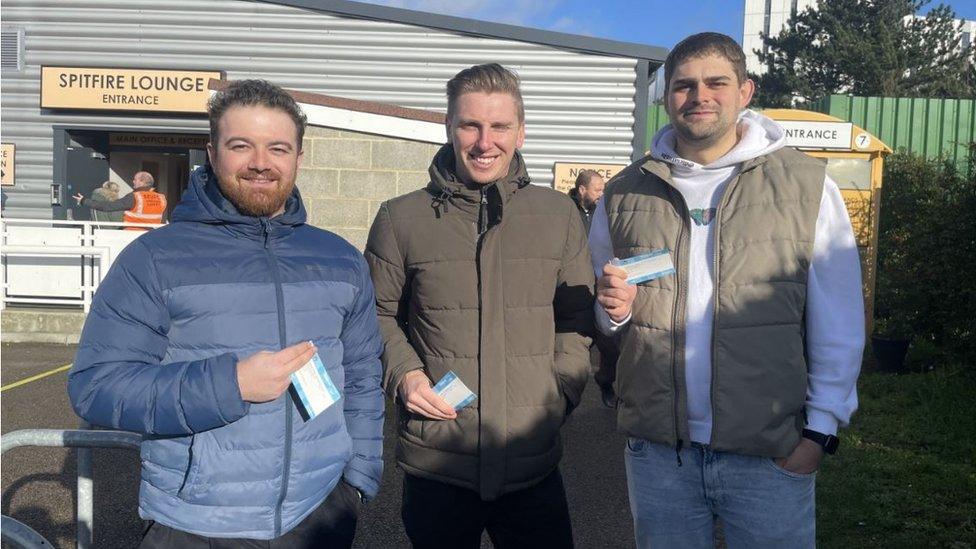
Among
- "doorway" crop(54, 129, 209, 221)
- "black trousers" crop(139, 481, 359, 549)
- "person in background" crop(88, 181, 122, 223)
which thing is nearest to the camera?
"black trousers" crop(139, 481, 359, 549)

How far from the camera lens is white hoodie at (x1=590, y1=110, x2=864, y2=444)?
2547mm

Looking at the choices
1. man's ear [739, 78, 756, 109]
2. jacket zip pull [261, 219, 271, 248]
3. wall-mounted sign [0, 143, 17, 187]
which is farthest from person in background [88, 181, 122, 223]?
man's ear [739, 78, 756, 109]

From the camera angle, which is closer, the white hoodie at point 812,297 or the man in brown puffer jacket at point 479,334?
the white hoodie at point 812,297

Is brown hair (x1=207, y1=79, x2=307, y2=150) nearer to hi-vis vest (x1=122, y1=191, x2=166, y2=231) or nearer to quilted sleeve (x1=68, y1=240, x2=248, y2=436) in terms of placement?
quilted sleeve (x1=68, y1=240, x2=248, y2=436)

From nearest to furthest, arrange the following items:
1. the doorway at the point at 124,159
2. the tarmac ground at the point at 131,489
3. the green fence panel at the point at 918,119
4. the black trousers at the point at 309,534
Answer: the black trousers at the point at 309,534, the tarmac ground at the point at 131,489, the doorway at the point at 124,159, the green fence panel at the point at 918,119

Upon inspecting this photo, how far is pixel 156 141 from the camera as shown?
1761cm

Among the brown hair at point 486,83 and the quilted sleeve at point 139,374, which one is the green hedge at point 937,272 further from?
the quilted sleeve at point 139,374

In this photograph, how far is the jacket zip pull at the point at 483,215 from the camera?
2.82 m

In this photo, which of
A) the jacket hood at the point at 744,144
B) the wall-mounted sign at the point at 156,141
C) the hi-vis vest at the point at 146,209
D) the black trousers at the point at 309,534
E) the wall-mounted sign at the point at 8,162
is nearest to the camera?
the black trousers at the point at 309,534

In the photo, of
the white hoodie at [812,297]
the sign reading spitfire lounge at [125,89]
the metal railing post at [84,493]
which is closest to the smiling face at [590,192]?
the white hoodie at [812,297]

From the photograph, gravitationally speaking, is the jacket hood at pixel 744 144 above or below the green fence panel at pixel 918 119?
below

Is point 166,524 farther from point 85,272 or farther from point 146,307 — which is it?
point 85,272

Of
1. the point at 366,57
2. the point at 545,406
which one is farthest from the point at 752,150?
the point at 366,57

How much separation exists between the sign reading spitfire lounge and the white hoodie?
13216mm
